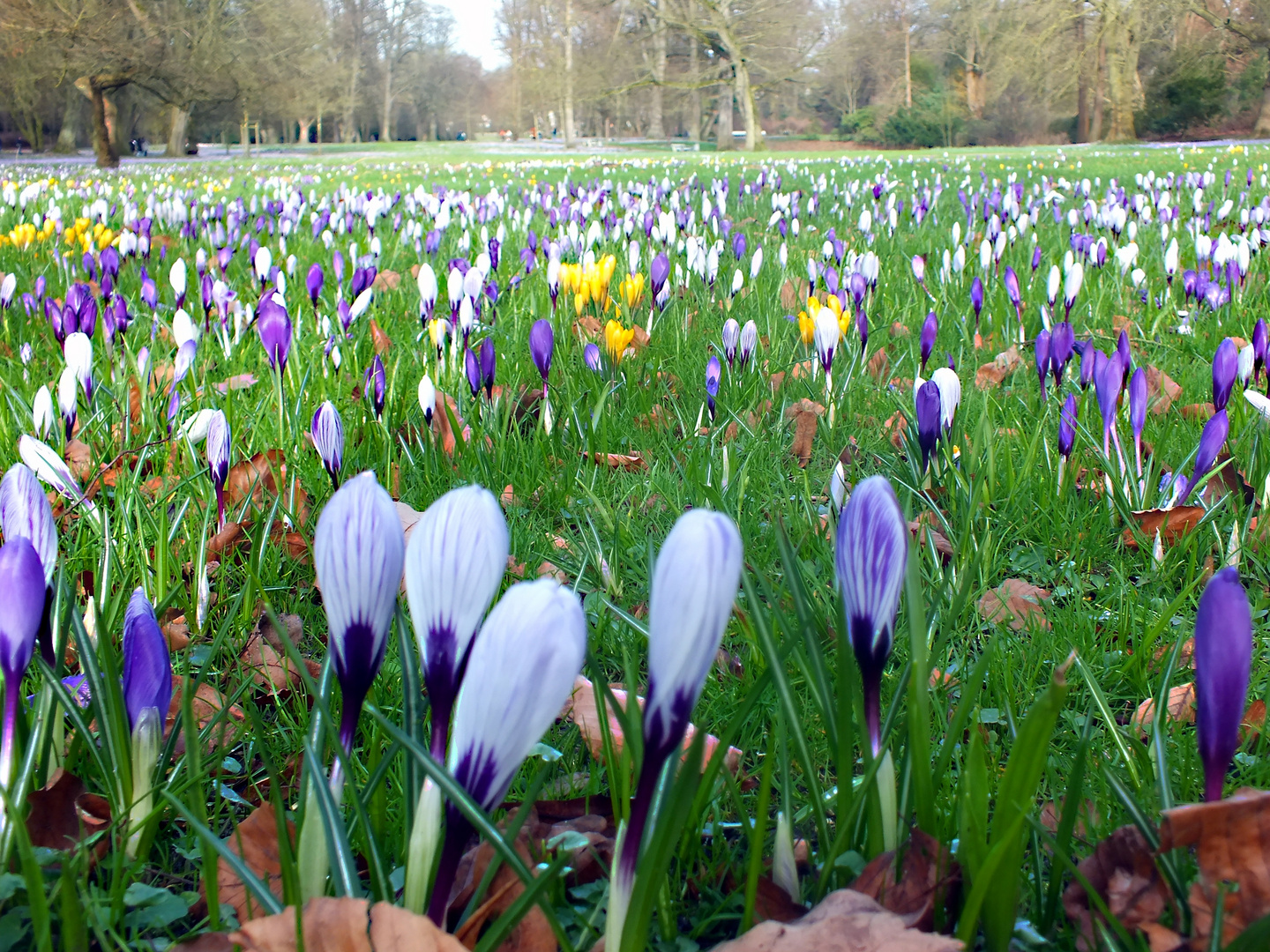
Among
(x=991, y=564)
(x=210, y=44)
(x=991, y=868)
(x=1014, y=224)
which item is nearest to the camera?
(x=991, y=868)

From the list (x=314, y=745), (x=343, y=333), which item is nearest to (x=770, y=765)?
(x=314, y=745)

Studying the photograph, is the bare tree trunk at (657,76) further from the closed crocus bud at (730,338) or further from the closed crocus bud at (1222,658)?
the closed crocus bud at (1222,658)

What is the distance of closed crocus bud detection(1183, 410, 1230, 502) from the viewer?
1.75 m

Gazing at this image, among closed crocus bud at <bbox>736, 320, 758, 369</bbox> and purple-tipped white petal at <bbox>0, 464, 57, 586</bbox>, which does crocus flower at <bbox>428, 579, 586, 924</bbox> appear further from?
closed crocus bud at <bbox>736, 320, 758, 369</bbox>

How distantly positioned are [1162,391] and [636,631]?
219 cm

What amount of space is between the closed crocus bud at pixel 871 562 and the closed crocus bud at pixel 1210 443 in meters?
1.22

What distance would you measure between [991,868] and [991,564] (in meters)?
1.35

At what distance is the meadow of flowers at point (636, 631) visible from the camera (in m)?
0.74

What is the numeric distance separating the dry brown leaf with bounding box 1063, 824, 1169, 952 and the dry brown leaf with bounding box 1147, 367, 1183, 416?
2.31m

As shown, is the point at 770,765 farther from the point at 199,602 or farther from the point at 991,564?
the point at 991,564

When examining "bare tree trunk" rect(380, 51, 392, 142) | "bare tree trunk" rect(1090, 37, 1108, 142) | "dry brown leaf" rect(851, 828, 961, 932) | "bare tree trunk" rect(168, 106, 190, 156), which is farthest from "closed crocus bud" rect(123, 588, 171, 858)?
"bare tree trunk" rect(380, 51, 392, 142)

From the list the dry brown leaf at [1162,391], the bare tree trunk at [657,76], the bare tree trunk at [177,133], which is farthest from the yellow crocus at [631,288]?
the bare tree trunk at [177,133]

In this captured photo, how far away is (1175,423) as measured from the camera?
2.63 m

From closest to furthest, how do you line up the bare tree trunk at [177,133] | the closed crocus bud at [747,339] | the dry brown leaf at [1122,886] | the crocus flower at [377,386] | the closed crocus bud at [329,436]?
the dry brown leaf at [1122,886] < the closed crocus bud at [329,436] < the crocus flower at [377,386] < the closed crocus bud at [747,339] < the bare tree trunk at [177,133]
